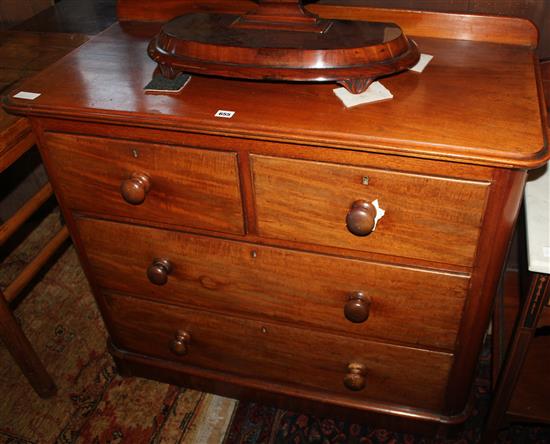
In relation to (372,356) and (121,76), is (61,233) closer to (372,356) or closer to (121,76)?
(121,76)

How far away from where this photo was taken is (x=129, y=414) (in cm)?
169

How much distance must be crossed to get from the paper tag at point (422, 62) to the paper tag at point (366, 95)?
12 cm

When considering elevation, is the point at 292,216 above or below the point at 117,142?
below

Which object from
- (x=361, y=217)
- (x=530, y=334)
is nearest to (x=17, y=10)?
(x=361, y=217)

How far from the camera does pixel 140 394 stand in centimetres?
175

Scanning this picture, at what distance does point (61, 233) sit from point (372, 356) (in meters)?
1.19

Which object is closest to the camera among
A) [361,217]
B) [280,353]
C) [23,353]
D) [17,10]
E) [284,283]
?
[361,217]

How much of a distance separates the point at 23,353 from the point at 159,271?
0.61m

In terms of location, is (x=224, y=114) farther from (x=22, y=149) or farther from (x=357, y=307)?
(x=22, y=149)

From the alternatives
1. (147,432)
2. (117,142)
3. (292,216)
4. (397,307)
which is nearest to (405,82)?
(292,216)

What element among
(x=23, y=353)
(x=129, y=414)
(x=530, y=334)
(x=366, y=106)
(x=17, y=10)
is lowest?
(x=129, y=414)

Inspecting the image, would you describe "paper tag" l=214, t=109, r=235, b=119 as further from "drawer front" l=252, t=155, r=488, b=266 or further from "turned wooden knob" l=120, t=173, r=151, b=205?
"turned wooden knob" l=120, t=173, r=151, b=205

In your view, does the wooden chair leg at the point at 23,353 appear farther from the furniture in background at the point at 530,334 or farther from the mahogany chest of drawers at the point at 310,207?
the furniture in background at the point at 530,334

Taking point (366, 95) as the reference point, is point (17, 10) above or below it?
below
